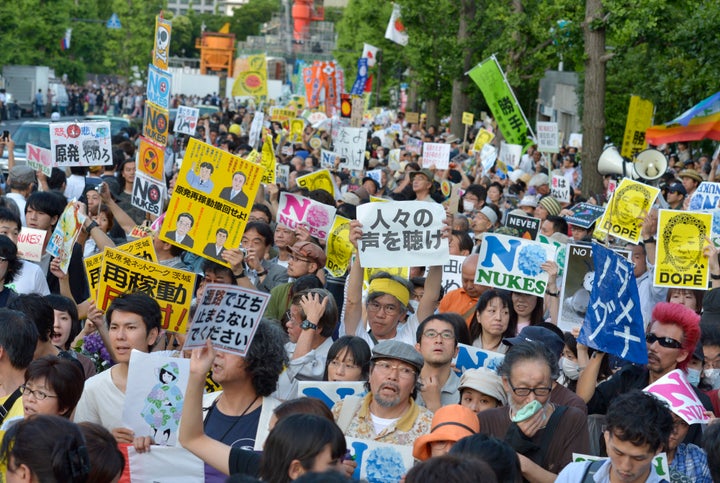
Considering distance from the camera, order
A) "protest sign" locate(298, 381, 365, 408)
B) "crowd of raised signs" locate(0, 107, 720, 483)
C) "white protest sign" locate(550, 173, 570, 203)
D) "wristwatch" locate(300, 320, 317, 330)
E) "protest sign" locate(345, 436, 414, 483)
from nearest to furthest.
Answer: "crowd of raised signs" locate(0, 107, 720, 483) → "protest sign" locate(345, 436, 414, 483) → "protest sign" locate(298, 381, 365, 408) → "wristwatch" locate(300, 320, 317, 330) → "white protest sign" locate(550, 173, 570, 203)

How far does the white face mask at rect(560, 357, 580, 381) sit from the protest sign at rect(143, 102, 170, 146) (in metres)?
5.88

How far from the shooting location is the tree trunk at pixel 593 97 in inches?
810

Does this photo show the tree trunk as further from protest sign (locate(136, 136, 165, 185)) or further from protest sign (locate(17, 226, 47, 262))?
protest sign (locate(17, 226, 47, 262))

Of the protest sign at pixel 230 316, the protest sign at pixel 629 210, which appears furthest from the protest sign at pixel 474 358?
the protest sign at pixel 629 210

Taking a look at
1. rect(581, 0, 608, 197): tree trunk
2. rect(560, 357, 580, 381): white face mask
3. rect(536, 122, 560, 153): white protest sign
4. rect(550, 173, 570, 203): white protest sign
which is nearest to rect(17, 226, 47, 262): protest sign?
rect(560, 357, 580, 381): white face mask

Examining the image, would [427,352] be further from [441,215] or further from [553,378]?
[441,215]

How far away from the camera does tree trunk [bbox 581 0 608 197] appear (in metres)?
20.6

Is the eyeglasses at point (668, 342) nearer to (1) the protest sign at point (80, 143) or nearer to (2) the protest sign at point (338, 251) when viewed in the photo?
(2) the protest sign at point (338, 251)

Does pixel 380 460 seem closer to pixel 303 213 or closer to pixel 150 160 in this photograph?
pixel 303 213

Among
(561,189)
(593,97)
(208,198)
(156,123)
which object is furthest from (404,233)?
(593,97)

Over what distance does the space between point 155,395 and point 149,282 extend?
5.70 feet

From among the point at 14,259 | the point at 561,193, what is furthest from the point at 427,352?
the point at 561,193

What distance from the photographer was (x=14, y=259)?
324 inches

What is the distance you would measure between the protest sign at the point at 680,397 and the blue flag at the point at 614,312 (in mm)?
782
